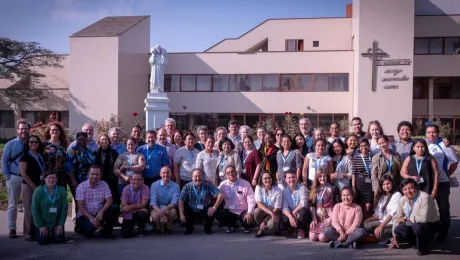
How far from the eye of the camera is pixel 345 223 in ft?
22.1

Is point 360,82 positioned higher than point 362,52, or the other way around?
point 362,52

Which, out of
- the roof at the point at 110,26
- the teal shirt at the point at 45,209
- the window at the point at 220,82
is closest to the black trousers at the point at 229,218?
the teal shirt at the point at 45,209

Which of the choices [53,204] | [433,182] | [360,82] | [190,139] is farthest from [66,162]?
[360,82]

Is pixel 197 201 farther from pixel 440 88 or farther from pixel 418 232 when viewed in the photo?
pixel 440 88

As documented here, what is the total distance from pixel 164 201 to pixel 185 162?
3.11ft

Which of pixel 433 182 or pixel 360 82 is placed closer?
pixel 433 182

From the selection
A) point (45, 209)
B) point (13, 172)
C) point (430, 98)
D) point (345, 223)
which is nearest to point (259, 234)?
point (345, 223)

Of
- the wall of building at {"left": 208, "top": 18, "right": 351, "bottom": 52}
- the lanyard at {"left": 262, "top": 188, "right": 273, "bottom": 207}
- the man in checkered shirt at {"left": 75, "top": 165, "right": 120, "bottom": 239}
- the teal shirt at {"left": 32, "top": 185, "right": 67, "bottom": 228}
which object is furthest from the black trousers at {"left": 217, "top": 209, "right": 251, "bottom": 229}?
the wall of building at {"left": 208, "top": 18, "right": 351, "bottom": 52}

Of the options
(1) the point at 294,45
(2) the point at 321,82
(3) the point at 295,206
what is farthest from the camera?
→ (1) the point at 294,45

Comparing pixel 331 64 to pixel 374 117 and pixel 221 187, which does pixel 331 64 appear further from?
pixel 221 187

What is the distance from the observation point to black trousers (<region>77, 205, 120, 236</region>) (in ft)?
22.8

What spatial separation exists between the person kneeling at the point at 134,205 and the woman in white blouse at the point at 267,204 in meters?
1.95

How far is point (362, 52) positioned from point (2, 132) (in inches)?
1087

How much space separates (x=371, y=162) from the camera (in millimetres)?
7105
